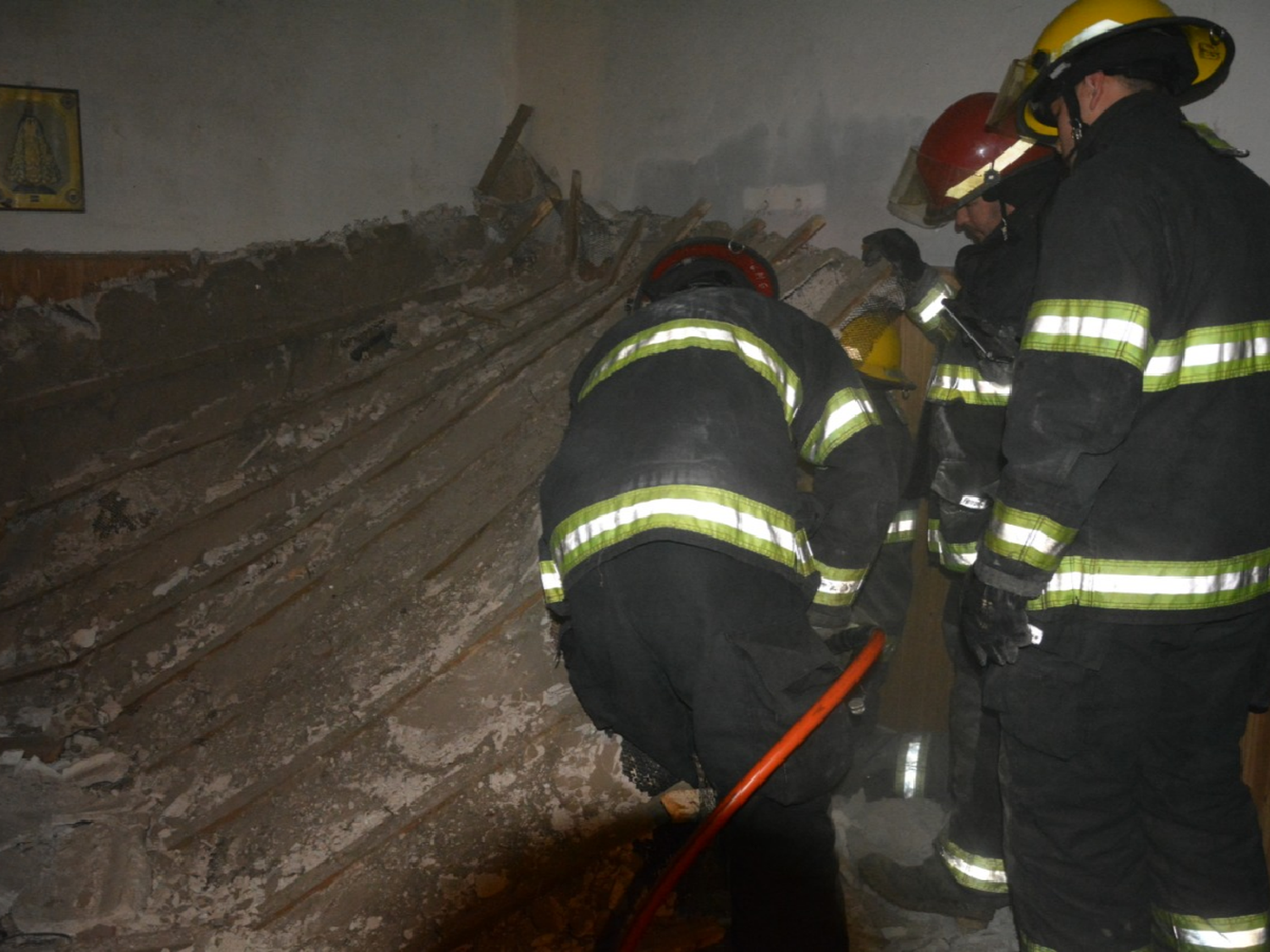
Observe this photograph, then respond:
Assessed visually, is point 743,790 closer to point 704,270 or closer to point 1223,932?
point 1223,932

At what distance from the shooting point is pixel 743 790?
6.03 ft

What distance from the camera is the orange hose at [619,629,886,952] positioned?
1846mm

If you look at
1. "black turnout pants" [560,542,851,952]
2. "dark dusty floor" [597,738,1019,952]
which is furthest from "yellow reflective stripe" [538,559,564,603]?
"dark dusty floor" [597,738,1019,952]

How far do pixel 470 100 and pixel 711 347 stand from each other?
465 cm

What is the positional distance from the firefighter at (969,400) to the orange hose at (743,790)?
0.88 meters

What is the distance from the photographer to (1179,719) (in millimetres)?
2002

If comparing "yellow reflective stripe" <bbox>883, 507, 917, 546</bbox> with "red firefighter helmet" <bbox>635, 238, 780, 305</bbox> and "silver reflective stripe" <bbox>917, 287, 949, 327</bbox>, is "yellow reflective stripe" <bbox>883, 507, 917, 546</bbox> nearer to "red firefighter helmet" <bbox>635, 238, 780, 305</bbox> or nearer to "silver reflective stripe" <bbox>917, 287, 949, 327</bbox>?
"silver reflective stripe" <bbox>917, 287, 949, 327</bbox>

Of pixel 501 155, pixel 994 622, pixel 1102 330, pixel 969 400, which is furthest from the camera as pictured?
pixel 501 155

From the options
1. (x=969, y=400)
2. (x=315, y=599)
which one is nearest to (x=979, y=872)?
(x=969, y=400)

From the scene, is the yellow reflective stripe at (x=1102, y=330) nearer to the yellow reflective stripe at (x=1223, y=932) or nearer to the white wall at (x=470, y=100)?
the yellow reflective stripe at (x=1223, y=932)

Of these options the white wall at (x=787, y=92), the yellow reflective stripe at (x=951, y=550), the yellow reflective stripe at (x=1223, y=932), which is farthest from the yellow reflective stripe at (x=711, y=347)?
the white wall at (x=787, y=92)

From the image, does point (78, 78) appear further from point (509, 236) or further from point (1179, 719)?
point (1179, 719)

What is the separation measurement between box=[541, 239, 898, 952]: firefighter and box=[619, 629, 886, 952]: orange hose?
0.03 metres

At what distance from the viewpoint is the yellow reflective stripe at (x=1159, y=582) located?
1.91 metres
